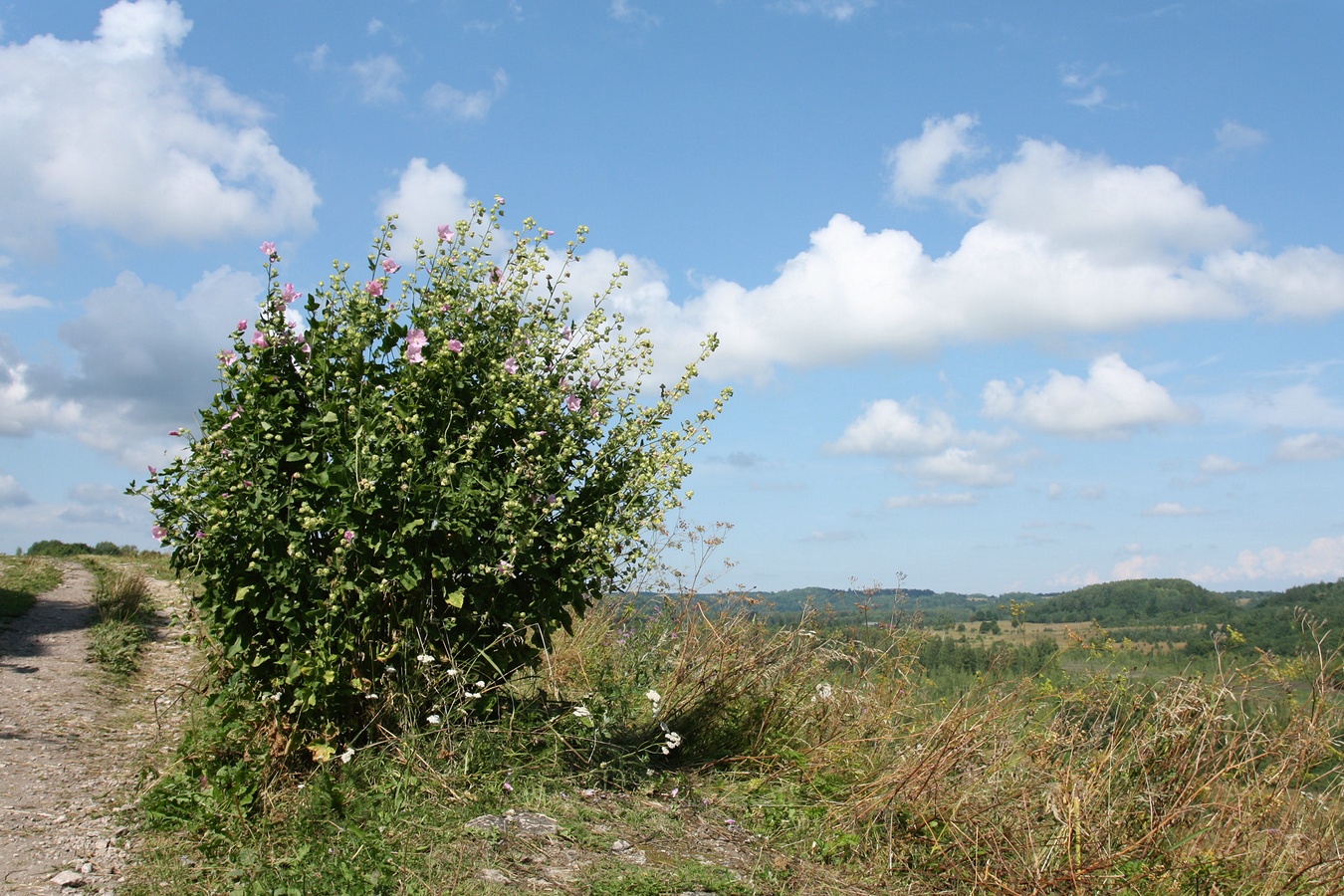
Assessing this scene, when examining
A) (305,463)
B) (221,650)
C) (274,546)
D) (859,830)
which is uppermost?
(305,463)

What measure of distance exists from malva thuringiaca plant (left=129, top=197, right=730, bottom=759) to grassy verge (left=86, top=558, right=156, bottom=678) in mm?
4742

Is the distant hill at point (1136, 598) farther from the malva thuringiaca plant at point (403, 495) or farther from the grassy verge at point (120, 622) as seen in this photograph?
the malva thuringiaca plant at point (403, 495)

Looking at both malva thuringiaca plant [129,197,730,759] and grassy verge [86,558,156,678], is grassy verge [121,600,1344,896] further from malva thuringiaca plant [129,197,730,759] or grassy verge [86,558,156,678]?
grassy verge [86,558,156,678]

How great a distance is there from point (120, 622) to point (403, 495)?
7.52 m

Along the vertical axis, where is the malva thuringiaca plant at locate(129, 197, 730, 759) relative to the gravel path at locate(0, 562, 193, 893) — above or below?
above

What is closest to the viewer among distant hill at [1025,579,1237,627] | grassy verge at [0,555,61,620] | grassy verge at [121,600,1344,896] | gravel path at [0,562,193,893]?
grassy verge at [121,600,1344,896]

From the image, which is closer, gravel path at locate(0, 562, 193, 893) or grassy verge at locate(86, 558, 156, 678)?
gravel path at locate(0, 562, 193, 893)

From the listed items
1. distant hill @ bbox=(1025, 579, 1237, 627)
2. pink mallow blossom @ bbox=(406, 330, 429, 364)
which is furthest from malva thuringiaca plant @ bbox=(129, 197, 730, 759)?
distant hill @ bbox=(1025, 579, 1237, 627)

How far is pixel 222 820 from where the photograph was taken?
440 cm

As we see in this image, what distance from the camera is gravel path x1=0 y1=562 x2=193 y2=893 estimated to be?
4.23 meters

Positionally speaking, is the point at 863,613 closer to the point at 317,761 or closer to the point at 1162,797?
the point at 1162,797

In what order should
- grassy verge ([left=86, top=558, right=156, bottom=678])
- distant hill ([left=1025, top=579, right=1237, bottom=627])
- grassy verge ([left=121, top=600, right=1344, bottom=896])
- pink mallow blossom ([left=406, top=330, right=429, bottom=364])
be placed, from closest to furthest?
grassy verge ([left=121, top=600, right=1344, bottom=896]), pink mallow blossom ([left=406, top=330, right=429, bottom=364]), grassy verge ([left=86, top=558, right=156, bottom=678]), distant hill ([left=1025, top=579, right=1237, bottom=627])

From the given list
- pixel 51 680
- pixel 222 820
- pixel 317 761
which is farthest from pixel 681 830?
pixel 51 680

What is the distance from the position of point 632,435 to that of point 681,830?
207 centimetres
